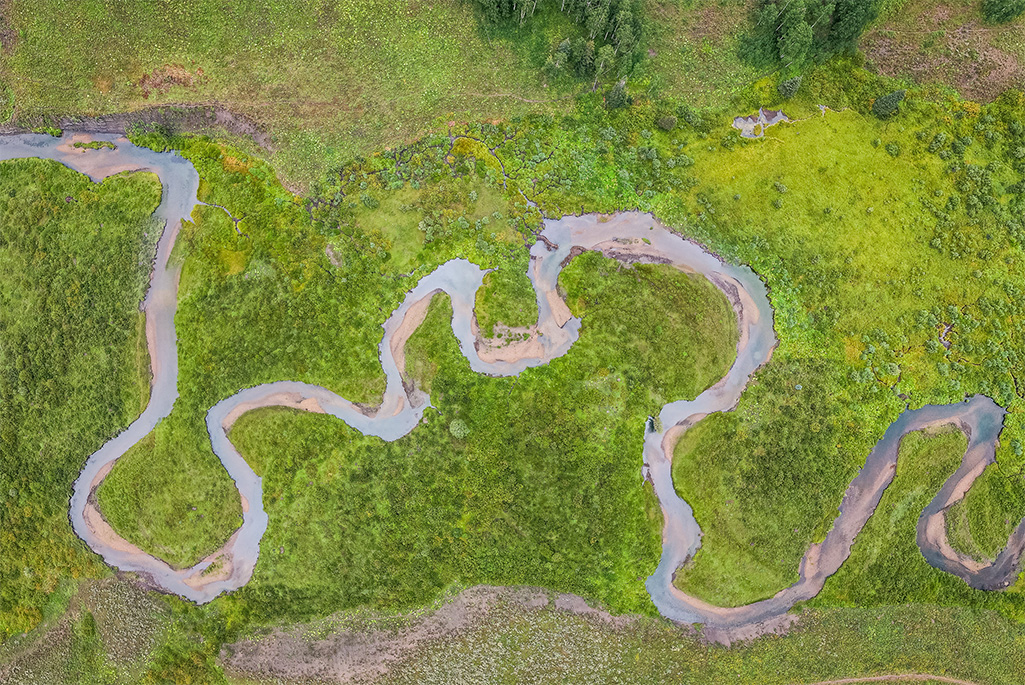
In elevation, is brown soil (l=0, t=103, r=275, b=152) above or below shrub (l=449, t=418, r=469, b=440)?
above

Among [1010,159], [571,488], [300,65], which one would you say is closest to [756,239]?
[1010,159]

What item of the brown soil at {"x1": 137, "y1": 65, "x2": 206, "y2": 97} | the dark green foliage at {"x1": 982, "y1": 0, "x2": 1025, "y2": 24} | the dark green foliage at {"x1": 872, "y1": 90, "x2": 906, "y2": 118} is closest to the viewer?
the dark green foliage at {"x1": 872, "y1": 90, "x2": 906, "y2": 118}

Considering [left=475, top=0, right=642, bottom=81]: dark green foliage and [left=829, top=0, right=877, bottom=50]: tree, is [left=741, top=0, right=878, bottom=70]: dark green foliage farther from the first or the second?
[left=475, top=0, right=642, bottom=81]: dark green foliage

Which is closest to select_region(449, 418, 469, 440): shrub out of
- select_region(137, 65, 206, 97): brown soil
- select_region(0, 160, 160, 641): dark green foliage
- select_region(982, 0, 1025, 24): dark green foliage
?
select_region(0, 160, 160, 641): dark green foliage

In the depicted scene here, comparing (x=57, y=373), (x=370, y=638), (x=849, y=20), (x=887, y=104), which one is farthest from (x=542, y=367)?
(x=57, y=373)

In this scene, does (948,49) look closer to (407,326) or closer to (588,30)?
(588,30)

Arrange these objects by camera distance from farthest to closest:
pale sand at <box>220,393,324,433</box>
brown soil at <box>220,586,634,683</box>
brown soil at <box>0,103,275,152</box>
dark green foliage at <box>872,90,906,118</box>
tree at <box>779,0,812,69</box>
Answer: brown soil at <box>0,103,275,152</box>, pale sand at <box>220,393,324,433</box>, dark green foliage at <box>872,90,906,118</box>, brown soil at <box>220,586,634,683</box>, tree at <box>779,0,812,69</box>
